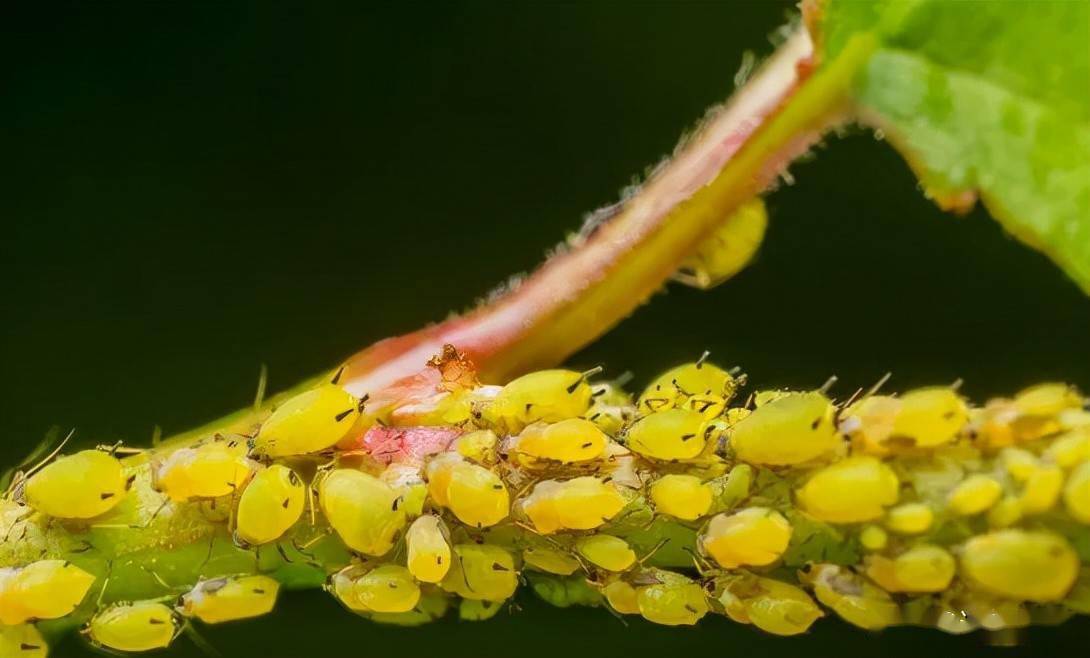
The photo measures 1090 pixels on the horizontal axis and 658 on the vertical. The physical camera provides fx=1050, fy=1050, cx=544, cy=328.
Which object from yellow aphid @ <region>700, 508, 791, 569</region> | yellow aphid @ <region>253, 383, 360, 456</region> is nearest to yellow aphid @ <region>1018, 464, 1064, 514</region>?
yellow aphid @ <region>700, 508, 791, 569</region>

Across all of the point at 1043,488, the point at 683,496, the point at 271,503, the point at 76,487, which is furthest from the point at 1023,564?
the point at 76,487

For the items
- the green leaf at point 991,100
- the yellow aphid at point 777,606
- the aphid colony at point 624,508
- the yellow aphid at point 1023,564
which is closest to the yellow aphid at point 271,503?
the aphid colony at point 624,508

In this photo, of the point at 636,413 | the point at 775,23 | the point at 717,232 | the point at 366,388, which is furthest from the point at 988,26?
the point at 775,23

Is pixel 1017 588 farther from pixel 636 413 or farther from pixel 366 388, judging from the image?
pixel 366 388

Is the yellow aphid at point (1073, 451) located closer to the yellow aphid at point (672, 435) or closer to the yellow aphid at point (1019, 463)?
the yellow aphid at point (1019, 463)

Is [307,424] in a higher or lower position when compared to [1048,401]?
higher

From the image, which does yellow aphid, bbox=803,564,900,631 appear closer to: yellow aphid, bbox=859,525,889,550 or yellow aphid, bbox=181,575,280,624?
→ yellow aphid, bbox=859,525,889,550

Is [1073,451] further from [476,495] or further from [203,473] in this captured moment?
[203,473]
